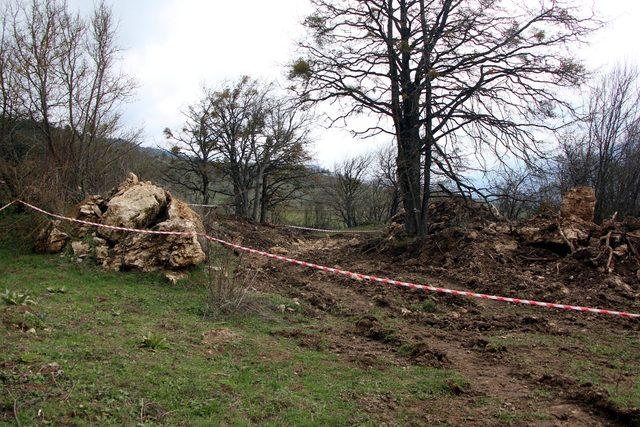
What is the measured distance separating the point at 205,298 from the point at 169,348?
2.59 m

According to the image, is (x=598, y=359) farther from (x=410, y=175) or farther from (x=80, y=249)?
(x=80, y=249)

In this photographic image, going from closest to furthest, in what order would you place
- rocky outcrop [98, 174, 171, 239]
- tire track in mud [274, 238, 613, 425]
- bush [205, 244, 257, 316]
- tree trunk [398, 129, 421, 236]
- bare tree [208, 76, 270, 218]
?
1. tire track in mud [274, 238, 613, 425]
2. bush [205, 244, 257, 316]
3. rocky outcrop [98, 174, 171, 239]
4. tree trunk [398, 129, 421, 236]
5. bare tree [208, 76, 270, 218]

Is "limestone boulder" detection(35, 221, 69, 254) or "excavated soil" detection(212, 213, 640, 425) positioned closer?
"excavated soil" detection(212, 213, 640, 425)

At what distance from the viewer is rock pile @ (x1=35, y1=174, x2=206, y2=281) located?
352 inches

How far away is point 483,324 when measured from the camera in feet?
23.2

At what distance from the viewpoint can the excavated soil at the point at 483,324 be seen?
13.8ft

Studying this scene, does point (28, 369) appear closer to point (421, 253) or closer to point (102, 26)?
point (421, 253)

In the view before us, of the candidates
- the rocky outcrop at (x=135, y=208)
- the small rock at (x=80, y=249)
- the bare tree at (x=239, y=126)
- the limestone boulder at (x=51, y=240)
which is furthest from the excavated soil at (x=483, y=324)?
the bare tree at (x=239, y=126)

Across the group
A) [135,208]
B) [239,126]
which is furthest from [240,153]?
[135,208]

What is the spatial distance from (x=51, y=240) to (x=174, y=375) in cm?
663

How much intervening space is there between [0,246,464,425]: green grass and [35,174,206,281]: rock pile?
199cm

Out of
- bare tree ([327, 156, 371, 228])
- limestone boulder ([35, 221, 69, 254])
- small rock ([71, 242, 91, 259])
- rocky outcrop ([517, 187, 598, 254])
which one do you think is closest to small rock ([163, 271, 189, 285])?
small rock ([71, 242, 91, 259])

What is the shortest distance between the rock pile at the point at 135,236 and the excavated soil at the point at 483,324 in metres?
1.91

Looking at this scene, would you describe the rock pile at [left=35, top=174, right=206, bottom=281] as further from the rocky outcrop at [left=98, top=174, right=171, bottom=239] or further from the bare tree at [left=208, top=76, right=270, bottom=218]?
the bare tree at [left=208, top=76, right=270, bottom=218]
